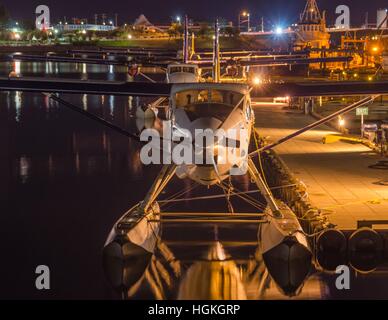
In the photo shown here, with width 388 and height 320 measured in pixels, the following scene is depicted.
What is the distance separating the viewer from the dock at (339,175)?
17.7m

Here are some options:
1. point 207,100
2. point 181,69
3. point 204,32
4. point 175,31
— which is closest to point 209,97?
point 207,100

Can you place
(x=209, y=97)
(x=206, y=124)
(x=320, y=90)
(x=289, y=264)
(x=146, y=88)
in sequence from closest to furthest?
(x=206, y=124), (x=289, y=264), (x=209, y=97), (x=146, y=88), (x=320, y=90)

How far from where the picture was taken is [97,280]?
15.2 meters

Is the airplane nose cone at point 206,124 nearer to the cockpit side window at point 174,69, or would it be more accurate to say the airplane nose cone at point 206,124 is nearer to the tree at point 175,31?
the cockpit side window at point 174,69

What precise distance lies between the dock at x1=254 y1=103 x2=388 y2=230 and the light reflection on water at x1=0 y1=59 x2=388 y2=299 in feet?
6.38

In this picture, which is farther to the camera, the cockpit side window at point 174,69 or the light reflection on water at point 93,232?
the cockpit side window at point 174,69

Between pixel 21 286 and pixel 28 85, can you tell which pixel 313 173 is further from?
pixel 21 286

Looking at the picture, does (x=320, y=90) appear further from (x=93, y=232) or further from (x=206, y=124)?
(x=93, y=232)

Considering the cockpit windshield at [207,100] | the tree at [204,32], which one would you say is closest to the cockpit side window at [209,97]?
the cockpit windshield at [207,100]

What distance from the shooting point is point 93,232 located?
1867cm

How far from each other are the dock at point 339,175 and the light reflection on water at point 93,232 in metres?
1.94

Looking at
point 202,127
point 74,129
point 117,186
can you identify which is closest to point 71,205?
point 117,186

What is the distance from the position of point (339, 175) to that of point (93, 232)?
754 cm

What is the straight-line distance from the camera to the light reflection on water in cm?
1473
